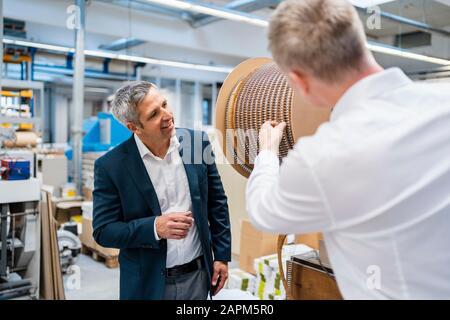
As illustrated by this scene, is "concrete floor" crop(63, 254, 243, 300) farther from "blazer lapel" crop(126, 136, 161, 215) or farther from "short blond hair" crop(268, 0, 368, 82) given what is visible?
"short blond hair" crop(268, 0, 368, 82)

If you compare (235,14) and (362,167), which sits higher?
(235,14)

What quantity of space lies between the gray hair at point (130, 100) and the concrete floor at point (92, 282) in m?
2.20

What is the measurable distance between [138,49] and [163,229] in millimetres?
7258

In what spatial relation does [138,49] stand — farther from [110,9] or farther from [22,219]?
[22,219]

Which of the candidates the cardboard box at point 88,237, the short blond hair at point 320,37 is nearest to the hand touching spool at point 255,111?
the short blond hair at point 320,37

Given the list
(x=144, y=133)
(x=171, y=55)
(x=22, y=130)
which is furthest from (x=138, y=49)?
(x=144, y=133)

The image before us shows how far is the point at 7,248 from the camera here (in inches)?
122

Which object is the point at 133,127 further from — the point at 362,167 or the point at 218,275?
the point at 362,167

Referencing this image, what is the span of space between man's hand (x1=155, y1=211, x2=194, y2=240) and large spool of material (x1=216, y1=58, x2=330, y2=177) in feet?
1.00

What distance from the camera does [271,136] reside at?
110 cm

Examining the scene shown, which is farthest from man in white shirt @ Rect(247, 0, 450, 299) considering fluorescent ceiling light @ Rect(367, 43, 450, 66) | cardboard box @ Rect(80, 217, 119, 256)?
cardboard box @ Rect(80, 217, 119, 256)

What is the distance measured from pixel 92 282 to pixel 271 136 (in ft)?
9.96

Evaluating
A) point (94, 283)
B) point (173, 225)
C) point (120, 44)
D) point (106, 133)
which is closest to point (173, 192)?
point (173, 225)

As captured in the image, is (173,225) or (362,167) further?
(173,225)
